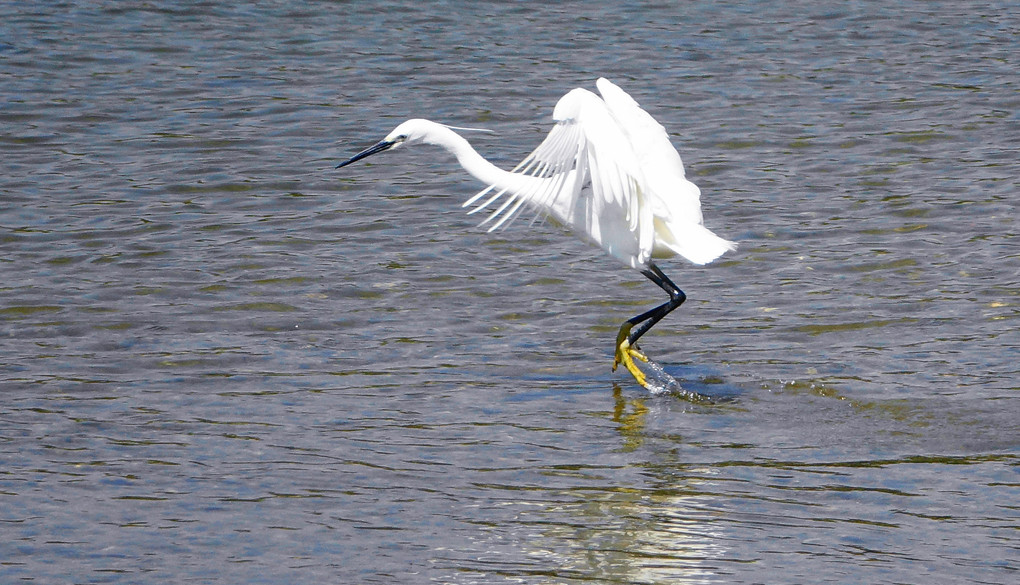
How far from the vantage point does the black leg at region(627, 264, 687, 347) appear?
591cm

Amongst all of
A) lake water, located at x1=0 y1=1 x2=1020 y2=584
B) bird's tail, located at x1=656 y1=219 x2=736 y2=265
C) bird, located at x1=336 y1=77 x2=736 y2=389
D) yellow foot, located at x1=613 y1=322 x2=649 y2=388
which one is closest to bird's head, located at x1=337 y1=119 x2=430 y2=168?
bird, located at x1=336 y1=77 x2=736 y2=389

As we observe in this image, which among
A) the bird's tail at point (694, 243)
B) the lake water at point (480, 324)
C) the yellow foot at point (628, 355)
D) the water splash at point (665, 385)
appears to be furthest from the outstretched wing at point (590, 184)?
the lake water at point (480, 324)

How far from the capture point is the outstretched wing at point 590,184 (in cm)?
523

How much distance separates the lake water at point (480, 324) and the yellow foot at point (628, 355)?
0.23 feet

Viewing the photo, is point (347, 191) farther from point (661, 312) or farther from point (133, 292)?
point (661, 312)

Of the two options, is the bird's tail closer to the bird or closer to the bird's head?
the bird

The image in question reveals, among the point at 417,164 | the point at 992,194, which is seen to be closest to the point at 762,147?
the point at 992,194

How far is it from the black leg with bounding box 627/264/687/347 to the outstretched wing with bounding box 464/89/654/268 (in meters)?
0.13

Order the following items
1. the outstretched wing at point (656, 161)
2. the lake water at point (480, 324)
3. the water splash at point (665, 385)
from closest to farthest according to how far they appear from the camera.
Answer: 1. the lake water at point (480, 324)
2. the water splash at point (665, 385)
3. the outstretched wing at point (656, 161)

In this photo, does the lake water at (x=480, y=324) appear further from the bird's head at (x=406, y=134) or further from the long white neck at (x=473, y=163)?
the bird's head at (x=406, y=134)

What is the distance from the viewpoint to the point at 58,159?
920cm

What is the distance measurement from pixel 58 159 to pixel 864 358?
5756mm

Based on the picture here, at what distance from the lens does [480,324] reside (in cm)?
647

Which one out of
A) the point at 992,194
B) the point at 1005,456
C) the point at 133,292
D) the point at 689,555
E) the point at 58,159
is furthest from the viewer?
the point at 58,159
